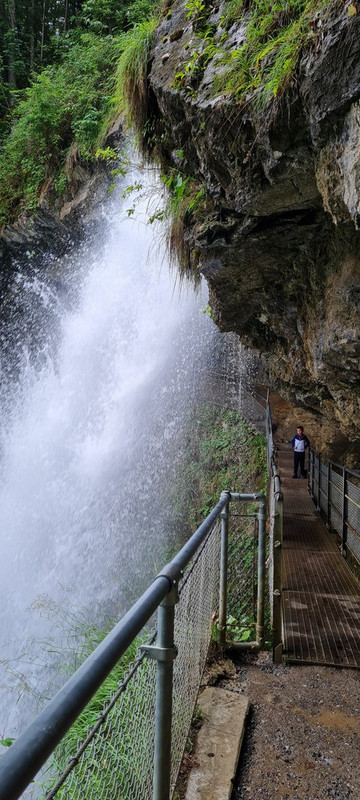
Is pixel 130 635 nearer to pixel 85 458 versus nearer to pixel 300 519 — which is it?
pixel 300 519

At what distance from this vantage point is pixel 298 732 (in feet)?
9.14

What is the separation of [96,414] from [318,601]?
11801 millimetres

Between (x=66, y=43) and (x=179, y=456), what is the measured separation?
19783 mm

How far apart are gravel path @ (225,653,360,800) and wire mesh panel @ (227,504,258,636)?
181 centimetres

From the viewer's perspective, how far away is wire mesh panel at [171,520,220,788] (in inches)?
87.5

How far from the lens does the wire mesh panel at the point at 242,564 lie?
19.1 feet

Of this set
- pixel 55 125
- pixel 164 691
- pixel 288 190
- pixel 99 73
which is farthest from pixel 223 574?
pixel 99 73

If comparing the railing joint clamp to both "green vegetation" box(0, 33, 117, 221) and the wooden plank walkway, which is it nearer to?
the wooden plank walkway

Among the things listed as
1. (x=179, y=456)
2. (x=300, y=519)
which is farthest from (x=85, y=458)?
(x=300, y=519)

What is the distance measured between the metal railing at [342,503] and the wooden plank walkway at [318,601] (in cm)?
25

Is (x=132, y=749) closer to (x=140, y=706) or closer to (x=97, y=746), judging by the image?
(x=140, y=706)

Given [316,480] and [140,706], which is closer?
[140,706]

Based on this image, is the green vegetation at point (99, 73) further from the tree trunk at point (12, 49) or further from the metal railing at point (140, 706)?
the metal railing at point (140, 706)

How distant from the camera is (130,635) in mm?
1213
